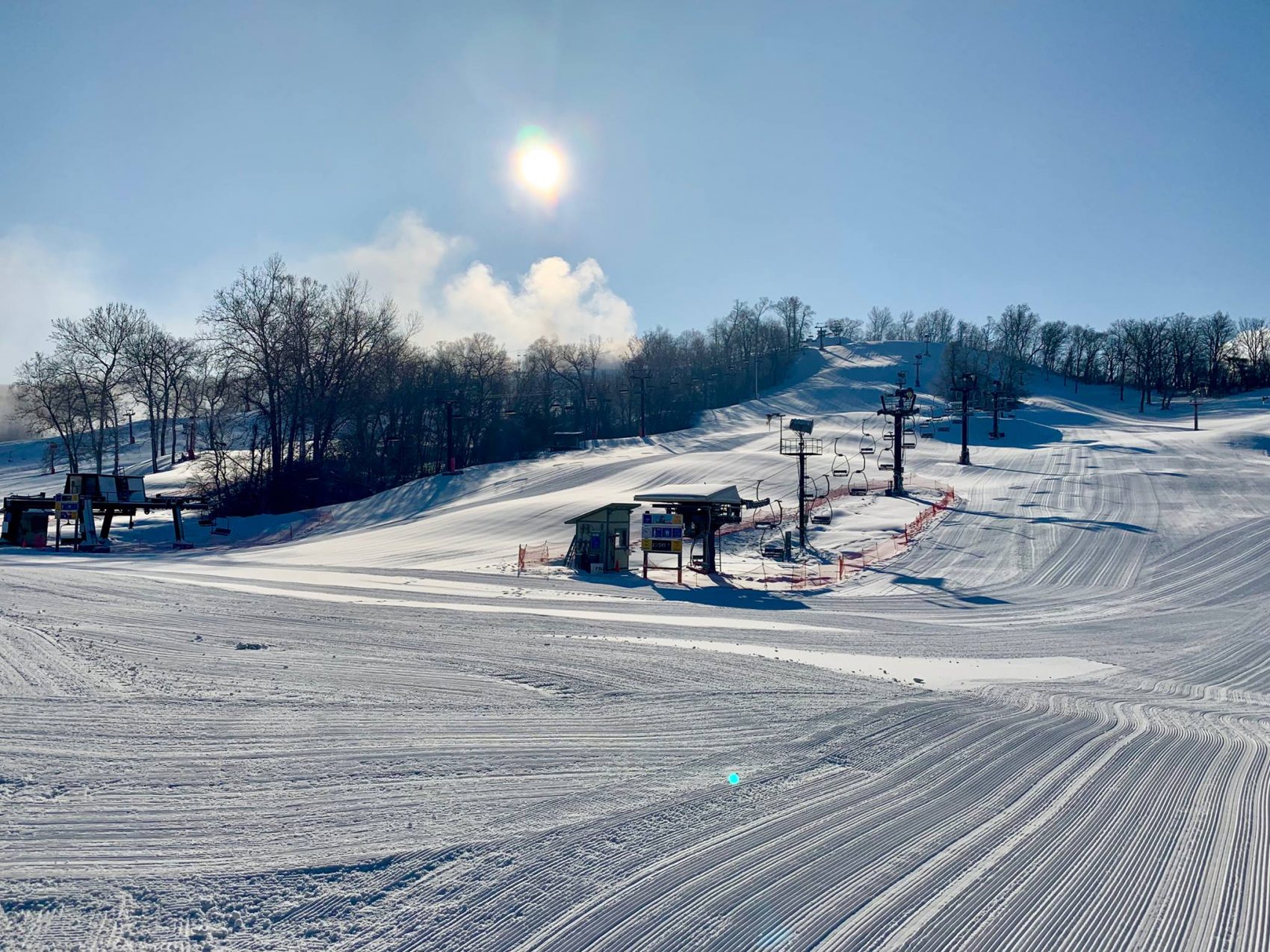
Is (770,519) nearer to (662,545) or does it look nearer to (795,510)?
(795,510)

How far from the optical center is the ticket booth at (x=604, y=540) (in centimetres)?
2659

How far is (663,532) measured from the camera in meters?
25.2

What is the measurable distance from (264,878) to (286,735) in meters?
3.10

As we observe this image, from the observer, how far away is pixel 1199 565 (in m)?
27.0

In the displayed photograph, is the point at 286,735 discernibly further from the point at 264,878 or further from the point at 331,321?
the point at 331,321

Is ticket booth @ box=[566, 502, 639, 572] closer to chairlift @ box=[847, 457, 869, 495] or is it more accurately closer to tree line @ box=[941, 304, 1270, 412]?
chairlift @ box=[847, 457, 869, 495]

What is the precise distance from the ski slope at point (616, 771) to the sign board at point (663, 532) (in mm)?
3491

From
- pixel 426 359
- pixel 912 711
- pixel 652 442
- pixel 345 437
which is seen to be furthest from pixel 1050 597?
pixel 426 359

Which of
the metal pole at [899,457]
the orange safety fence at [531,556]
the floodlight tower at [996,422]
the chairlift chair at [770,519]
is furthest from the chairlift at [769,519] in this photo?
the floodlight tower at [996,422]

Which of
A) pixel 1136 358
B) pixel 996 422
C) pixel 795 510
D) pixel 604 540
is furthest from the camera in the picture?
pixel 1136 358

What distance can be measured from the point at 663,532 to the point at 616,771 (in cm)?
1702

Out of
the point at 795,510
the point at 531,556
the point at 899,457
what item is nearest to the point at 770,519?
the point at 795,510

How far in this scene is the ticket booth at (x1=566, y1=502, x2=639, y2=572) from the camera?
26.6 m

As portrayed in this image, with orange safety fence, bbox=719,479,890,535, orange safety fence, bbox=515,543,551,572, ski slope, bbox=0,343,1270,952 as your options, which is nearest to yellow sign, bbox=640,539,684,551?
ski slope, bbox=0,343,1270,952
